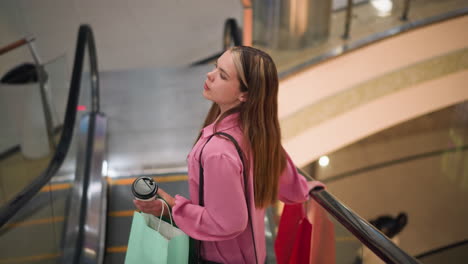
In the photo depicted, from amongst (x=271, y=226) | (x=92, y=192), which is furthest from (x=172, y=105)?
(x=271, y=226)

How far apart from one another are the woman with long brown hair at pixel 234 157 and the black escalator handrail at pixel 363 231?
1.75ft

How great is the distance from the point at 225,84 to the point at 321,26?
4.59m

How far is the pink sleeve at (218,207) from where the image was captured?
1.90 m

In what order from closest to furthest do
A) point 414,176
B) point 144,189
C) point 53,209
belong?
point 144,189 → point 53,209 → point 414,176

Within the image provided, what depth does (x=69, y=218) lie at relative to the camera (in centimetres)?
344

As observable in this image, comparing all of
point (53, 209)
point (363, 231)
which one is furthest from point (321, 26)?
point (363, 231)

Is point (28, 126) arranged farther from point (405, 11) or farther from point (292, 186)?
point (405, 11)

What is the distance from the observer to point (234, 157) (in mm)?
1922

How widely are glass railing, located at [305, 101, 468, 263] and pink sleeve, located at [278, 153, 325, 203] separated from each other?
7150 millimetres

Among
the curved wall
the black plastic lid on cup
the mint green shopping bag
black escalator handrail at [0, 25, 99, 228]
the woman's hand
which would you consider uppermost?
the black plastic lid on cup

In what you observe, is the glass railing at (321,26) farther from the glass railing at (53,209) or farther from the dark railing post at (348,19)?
the glass railing at (53,209)

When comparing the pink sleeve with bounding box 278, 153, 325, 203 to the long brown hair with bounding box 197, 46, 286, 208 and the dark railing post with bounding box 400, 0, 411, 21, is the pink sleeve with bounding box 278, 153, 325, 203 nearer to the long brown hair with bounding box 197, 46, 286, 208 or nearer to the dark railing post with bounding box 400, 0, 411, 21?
the long brown hair with bounding box 197, 46, 286, 208

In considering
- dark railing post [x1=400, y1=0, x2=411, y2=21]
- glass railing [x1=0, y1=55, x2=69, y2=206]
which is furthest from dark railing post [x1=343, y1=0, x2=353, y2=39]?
glass railing [x1=0, y1=55, x2=69, y2=206]

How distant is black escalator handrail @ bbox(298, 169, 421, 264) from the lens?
7.26 ft
